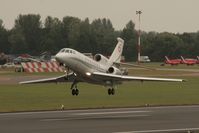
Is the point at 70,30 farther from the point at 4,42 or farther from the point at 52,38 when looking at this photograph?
the point at 4,42

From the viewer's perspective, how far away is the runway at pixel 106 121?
102ft

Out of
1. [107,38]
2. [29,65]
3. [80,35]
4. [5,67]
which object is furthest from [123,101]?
[107,38]

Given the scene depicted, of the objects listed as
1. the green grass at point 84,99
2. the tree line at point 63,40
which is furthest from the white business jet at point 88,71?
the tree line at point 63,40

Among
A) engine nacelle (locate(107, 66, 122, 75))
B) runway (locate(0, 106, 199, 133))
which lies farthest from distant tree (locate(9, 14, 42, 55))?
runway (locate(0, 106, 199, 133))

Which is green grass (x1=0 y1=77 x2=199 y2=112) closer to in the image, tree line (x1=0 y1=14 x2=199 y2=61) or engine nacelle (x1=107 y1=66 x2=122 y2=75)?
engine nacelle (x1=107 y1=66 x2=122 y2=75)

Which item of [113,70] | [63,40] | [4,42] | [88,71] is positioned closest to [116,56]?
[113,70]

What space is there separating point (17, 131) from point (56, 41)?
153467 mm

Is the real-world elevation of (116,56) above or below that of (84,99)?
above

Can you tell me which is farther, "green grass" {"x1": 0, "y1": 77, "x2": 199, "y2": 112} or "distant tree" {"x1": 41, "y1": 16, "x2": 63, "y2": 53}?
"distant tree" {"x1": 41, "y1": 16, "x2": 63, "y2": 53}

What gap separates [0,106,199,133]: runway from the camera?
102 feet

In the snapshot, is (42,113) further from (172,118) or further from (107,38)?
(107,38)

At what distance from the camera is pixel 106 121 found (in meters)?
36.0

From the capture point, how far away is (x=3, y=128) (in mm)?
31719

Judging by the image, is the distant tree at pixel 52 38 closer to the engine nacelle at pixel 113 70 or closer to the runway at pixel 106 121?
the engine nacelle at pixel 113 70
